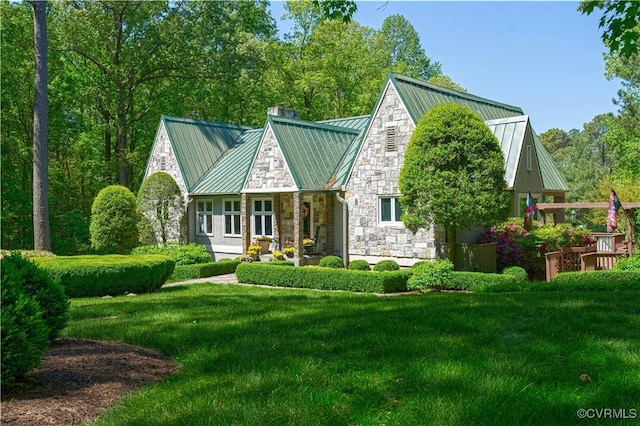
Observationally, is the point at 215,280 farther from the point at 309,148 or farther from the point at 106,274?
the point at 309,148

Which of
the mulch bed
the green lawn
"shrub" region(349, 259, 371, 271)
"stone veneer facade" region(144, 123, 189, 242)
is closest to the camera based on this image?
the green lawn

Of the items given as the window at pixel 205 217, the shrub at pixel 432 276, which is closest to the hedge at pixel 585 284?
the shrub at pixel 432 276

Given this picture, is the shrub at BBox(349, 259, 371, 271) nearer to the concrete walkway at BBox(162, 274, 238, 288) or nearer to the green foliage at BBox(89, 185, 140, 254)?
the concrete walkway at BBox(162, 274, 238, 288)

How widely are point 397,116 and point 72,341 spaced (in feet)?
48.4

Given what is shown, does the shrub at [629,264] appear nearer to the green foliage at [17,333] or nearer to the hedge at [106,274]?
the hedge at [106,274]

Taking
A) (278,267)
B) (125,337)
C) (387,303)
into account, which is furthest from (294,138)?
(125,337)

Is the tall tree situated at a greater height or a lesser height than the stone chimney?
greater

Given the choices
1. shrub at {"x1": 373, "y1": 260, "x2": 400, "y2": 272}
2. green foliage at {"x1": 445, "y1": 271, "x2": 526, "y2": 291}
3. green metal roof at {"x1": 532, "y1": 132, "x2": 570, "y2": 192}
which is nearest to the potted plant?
shrub at {"x1": 373, "y1": 260, "x2": 400, "y2": 272}

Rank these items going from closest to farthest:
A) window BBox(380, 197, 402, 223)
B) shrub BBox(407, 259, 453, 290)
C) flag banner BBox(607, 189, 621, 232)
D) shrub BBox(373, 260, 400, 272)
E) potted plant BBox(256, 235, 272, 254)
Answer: shrub BBox(407, 259, 453, 290), flag banner BBox(607, 189, 621, 232), shrub BBox(373, 260, 400, 272), window BBox(380, 197, 402, 223), potted plant BBox(256, 235, 272, 254)

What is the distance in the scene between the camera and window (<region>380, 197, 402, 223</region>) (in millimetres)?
19250

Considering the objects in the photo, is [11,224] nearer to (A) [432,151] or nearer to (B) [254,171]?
→ (B) [254,171]

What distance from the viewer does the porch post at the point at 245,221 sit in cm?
2220

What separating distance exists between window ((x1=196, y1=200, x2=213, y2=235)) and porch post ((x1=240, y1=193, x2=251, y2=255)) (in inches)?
118

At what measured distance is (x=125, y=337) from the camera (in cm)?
703
